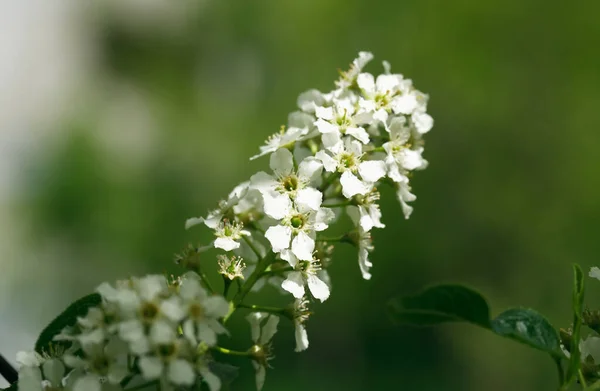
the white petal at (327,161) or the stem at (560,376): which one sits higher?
the white petal at (327,161)

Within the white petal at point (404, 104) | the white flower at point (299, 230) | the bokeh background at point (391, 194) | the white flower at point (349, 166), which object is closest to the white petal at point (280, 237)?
the white flower at point (299, 230)

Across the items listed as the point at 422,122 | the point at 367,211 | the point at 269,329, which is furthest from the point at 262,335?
the point at 422,122

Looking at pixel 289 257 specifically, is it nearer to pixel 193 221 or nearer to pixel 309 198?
pixel 309 198

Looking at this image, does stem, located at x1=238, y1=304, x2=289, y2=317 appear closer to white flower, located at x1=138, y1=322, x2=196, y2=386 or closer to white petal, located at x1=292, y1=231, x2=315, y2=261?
white petal, located at x1=292, y1=231, x2=315, y2=261

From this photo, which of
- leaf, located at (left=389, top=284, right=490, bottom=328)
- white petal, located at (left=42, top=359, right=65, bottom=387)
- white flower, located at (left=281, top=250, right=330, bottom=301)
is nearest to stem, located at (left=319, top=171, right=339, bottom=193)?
white flower, located at (left=281, top=250, right=330, bottom=301)

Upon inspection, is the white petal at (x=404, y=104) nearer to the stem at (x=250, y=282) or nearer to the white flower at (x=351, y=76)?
the white flower at (x=351, y=76)

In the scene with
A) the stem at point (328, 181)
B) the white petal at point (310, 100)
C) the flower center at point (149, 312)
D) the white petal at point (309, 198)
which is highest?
the white petal at point (310, 100)
